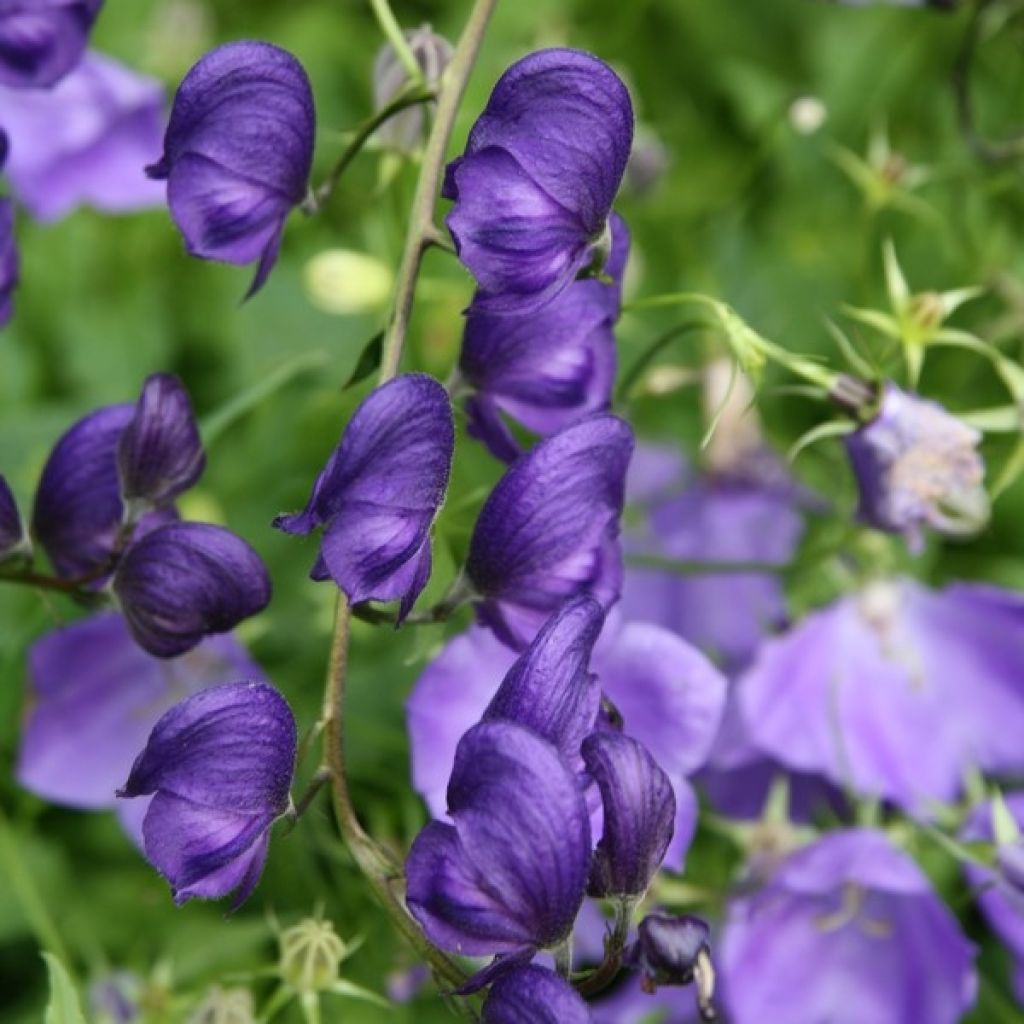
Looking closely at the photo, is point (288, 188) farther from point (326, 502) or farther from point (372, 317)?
point (372, 317)

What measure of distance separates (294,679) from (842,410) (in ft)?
1.07

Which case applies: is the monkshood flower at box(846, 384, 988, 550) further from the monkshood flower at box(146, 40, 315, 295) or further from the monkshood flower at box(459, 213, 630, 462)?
the monkshood flower at box(146, 40, 315, 295)

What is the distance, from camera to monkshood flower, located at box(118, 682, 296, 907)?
0.58 metres

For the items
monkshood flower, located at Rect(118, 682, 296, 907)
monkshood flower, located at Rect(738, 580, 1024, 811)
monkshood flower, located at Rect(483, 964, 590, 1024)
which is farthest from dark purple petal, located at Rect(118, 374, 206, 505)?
monkshood flower, located at Rect(738, 580, 1024, 811)

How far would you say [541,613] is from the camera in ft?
2.25

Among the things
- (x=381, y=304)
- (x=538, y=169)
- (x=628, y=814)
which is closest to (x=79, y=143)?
(x=381, y=304)

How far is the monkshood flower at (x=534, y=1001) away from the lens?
1.76 feet

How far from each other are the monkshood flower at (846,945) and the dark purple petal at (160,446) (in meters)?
0.35

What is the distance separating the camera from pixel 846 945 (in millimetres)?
963

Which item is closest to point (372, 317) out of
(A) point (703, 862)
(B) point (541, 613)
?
(A) point (703, 862)

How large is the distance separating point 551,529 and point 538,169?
5.0 inches

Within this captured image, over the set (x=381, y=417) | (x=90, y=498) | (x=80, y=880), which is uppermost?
(x=381, y=417)

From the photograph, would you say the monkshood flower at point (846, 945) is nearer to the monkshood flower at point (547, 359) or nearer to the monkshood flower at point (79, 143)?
the monkshood flower at point (547, 359)

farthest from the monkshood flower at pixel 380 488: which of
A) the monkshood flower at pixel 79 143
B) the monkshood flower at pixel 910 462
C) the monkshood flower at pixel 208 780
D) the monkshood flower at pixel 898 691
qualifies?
the monkshood flower at pixel 79 143
